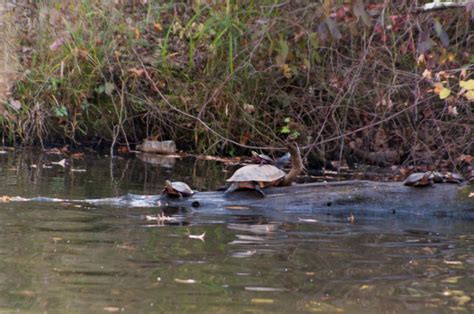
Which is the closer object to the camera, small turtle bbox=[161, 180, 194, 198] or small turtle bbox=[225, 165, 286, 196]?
small turtle bbox=[225, 165, 286, 196]

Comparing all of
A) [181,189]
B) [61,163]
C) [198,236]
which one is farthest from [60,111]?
[198,236]

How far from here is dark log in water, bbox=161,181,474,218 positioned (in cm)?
756

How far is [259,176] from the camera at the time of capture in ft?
24.4

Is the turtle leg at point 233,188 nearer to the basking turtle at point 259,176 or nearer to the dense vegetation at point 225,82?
the basking turtle at point 259,176

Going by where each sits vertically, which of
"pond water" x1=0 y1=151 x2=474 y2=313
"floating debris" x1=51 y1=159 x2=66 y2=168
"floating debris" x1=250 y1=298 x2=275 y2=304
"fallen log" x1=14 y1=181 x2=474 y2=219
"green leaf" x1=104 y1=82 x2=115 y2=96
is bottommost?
"floating debris" x1=250 y1=298 x2=275 y2=304

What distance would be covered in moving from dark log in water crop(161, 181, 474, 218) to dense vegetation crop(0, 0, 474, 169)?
2815 millimetres

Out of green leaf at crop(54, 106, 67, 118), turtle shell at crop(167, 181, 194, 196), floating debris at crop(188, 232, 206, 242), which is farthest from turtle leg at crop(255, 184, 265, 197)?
green leaf at crop(54, 106, 67, 118)

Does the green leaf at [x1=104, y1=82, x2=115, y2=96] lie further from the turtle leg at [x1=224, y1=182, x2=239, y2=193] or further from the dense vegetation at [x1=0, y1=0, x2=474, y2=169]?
the turtle leg at [x1=224, y1=182, x2=239, y2=193]

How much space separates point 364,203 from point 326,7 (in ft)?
5.10

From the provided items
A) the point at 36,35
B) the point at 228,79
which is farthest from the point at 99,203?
the point at 36,35

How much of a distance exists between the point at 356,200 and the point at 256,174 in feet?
2.70

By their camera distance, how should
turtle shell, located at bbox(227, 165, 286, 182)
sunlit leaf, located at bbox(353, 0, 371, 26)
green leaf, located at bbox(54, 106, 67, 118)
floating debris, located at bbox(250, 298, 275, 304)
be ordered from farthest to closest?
green leaf, located at bbox(54, 106, 67, 118) < turtle shell, located at bbox(227, 165, 286, 182) < sunlit leaf, located at bbox(353, 0, 371, 26) < floating debris, located at bbox(250, 298, 275, 304)

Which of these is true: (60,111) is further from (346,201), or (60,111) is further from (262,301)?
(262,301)

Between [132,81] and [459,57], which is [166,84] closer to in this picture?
[132,81]
